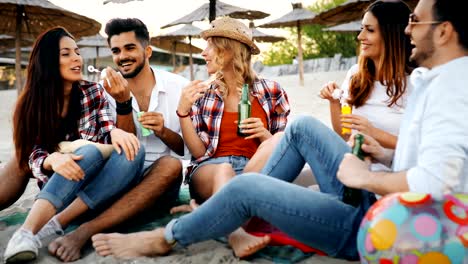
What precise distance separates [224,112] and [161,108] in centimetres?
49

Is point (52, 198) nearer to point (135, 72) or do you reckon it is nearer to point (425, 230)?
point (135, 72)

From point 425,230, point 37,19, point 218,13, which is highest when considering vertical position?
point 218,13

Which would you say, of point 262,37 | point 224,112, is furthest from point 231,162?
point 262,37

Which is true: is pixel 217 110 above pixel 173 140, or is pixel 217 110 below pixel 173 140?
above

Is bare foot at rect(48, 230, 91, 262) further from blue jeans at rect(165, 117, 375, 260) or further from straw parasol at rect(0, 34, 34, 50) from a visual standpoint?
straw parasol at rect(0, 34, 34, 50)

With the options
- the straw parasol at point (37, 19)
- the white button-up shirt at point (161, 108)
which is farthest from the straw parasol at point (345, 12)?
the white button-up shirt at point (161, 108)

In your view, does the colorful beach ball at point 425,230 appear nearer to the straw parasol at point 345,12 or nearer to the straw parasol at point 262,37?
the straw parasol at point 345,12

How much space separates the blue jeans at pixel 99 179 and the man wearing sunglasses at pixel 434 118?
4.38ft

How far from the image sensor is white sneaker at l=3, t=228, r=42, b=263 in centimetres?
231

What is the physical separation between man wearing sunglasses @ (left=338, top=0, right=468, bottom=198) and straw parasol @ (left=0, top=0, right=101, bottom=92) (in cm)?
778

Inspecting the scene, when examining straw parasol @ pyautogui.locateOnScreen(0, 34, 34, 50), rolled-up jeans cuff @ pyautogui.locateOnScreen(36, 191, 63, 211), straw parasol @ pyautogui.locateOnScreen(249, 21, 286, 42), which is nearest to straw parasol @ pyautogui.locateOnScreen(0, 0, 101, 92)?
straw parasol @ pyautogui.locateOnScreen(0, 34, 34, 50)

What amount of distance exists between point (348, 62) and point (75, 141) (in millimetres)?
21136

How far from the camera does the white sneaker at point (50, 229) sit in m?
2.68

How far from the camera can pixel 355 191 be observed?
7.00 feet
